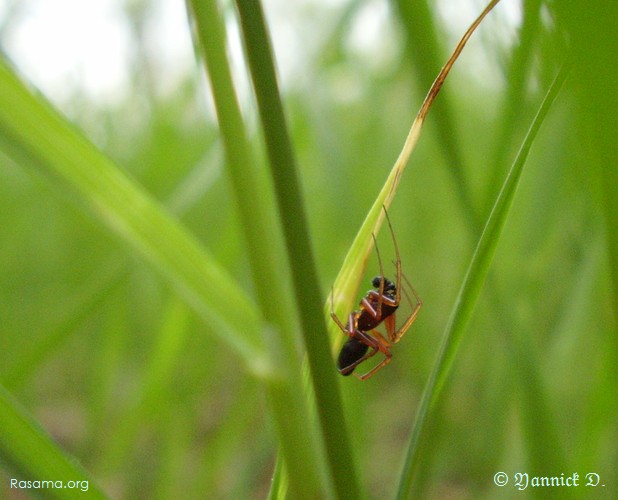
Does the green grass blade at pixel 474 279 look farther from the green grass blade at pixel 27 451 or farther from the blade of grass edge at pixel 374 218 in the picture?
the green grass blade at pixel 27 451

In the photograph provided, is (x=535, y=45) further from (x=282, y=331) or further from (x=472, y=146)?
(x=472, y=146)

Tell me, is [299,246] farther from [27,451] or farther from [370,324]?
[370,324]

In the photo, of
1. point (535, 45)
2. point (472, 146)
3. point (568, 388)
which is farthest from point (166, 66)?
point (535, 45)

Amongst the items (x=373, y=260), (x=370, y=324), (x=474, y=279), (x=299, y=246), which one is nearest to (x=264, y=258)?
(x=299, y=246)

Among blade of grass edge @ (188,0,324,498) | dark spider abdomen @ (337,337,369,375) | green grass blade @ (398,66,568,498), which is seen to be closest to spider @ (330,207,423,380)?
dark spider abdomen @ (337,337,369,375)

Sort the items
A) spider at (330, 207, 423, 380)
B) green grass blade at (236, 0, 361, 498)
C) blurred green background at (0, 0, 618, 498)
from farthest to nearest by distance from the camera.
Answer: spider at (330, 207, 423, 380) < blurred green background at (0, 0, 618, 498) < green grass blade at (236, 0, 361, 498)

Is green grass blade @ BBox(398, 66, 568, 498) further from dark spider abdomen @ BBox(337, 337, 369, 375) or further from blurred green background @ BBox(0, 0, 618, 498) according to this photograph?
dark spider abdomen @ BBox(337, 337, 369, 375)
